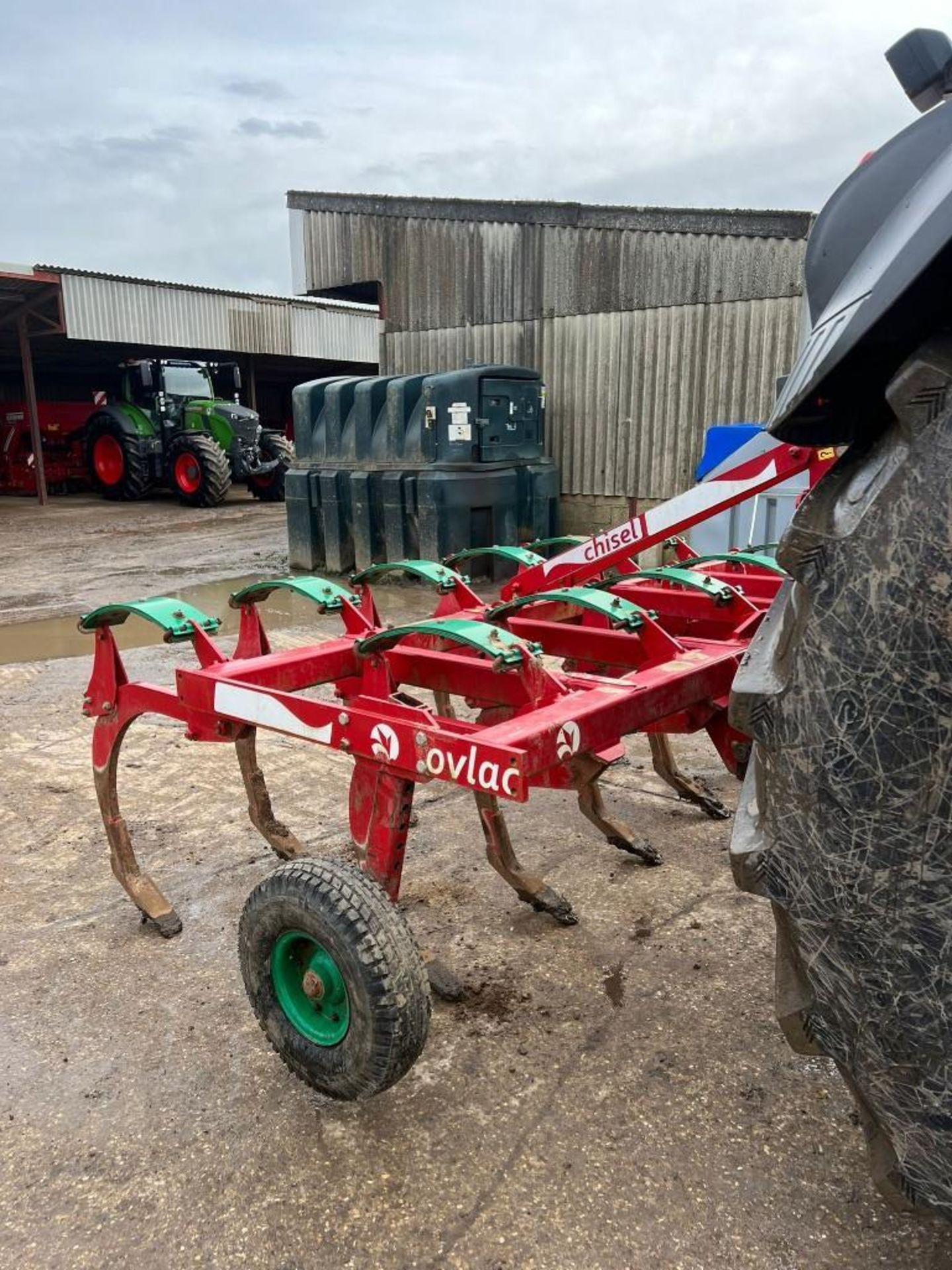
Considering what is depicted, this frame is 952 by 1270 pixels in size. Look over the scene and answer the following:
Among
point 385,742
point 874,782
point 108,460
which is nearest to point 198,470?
point 108,460

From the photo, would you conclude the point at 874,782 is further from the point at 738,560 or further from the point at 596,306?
the point at 596,306

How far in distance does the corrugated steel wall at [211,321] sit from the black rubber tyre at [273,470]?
3.05 metres

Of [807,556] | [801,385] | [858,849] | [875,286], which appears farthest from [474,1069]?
[875,286]

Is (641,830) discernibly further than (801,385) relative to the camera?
Yes

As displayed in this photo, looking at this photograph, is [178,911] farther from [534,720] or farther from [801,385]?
[801,385]

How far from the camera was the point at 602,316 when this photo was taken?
8.89m

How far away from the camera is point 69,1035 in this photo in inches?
92.7

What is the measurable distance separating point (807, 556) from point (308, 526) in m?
8.06

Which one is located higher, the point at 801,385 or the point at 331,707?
the point at 801,385

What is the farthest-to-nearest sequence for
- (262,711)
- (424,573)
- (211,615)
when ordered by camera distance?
(211,615) < (424,573) < (262,711)

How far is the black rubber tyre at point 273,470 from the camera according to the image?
16.8m

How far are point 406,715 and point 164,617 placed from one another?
914 millimetres

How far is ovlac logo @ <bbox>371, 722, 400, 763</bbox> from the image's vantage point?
79.3 inches

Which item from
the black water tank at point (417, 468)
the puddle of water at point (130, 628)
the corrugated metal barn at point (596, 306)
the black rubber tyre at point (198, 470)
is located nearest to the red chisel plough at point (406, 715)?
the puddle of water at point (130, 628)
